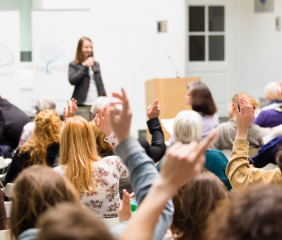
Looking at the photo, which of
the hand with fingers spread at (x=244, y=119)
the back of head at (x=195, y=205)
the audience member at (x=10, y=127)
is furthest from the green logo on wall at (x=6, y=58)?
the back of head at (x=195, y=205)

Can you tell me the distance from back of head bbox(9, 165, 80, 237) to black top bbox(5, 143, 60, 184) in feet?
5.44

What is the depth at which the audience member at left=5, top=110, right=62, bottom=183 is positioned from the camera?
2.65 m

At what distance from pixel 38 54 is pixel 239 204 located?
6225mm

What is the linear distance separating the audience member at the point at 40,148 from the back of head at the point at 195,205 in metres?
1.62

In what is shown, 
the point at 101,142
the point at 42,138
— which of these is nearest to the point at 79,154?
the point at 101,142

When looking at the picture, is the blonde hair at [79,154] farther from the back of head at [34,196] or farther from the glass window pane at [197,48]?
the glass window pane at [197,48]

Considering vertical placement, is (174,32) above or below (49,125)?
above

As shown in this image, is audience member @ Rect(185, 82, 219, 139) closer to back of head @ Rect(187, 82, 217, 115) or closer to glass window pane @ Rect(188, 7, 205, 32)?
back of head @ Rect(187, 82, 217, 115)

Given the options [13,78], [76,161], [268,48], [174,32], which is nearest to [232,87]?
[268,48]

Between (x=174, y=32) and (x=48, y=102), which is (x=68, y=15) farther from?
(x=48, y=102)

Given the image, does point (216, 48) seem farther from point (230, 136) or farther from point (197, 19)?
point (230, 136)

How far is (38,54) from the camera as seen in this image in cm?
650

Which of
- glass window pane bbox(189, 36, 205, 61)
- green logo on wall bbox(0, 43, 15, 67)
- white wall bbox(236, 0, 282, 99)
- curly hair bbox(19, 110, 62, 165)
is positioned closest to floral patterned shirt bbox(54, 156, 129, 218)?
curly hair bbox(19, 110, 62, 165)

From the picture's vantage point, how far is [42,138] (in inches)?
107
